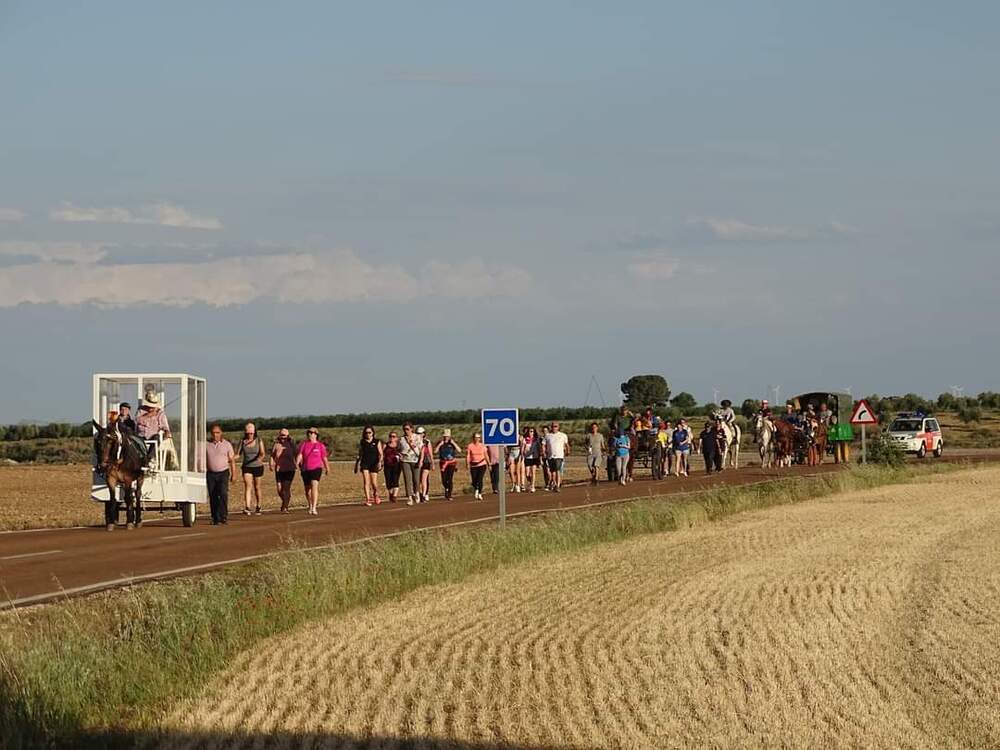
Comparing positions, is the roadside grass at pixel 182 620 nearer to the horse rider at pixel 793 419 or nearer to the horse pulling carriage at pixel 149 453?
the horse pulling carriage at pixel 149 453

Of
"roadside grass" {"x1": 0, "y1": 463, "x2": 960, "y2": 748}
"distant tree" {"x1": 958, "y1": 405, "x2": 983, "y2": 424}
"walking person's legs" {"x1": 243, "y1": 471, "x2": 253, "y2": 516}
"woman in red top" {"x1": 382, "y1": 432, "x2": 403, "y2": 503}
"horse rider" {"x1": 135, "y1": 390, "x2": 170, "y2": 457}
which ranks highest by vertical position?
"distant tree" {"x1": 958, "y1": 405, "x2": 983, "y2": 424}

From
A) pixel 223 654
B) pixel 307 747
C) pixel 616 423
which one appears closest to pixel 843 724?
pixel 307 747

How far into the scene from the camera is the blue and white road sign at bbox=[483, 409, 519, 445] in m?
26.6

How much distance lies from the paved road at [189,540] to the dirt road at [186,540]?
0.04 ft

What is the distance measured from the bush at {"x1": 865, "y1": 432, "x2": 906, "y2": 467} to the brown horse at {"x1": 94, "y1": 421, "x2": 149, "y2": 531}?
31.9 m

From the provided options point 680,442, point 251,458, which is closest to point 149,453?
point 251,458

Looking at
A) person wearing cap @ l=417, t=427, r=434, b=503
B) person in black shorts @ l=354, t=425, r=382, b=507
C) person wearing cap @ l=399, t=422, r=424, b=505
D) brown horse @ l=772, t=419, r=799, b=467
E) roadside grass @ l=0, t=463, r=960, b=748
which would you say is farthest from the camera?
brown horse @ l=772, t=419, r=799, b=467

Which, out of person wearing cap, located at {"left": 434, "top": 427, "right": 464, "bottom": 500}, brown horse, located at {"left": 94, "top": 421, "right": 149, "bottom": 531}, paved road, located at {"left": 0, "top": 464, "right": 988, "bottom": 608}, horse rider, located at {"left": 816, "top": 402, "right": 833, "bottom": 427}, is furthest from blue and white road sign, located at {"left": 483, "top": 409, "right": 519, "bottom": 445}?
horse rider, located at {"left": 816, "top": 402, "right": 833, "bottom": 427}

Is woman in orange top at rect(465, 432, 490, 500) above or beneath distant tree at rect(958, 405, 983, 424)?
beneath

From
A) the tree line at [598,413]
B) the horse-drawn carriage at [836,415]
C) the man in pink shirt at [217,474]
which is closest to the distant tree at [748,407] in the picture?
the tree line at [598,413]

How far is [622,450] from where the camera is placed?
4762cm

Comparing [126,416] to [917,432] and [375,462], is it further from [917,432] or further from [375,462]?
[917,432]

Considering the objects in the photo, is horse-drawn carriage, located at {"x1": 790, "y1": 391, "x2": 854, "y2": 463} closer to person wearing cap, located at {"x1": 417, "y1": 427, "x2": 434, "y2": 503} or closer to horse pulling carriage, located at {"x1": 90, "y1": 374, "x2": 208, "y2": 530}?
person wearing cap, located at {"x1": 417, "y1": 427, "x2": 434, "y2": 503}

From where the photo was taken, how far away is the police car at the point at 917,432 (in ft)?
224
